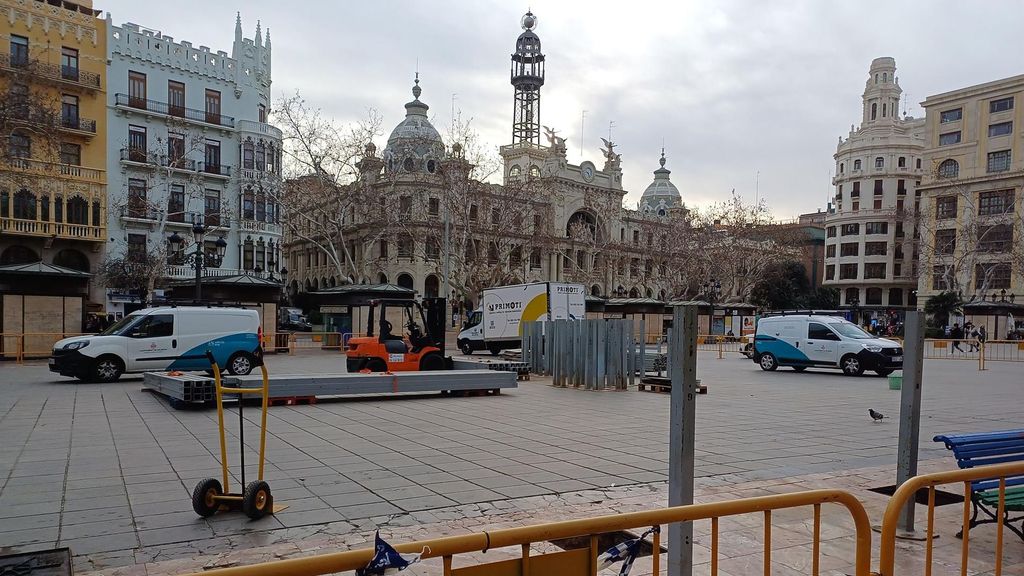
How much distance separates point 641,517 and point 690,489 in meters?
1.28

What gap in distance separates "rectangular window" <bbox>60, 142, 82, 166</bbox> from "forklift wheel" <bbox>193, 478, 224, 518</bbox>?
4133 centimetres

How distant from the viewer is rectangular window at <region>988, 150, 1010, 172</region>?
62.4 meters

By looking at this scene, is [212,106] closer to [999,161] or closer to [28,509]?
[28,509]

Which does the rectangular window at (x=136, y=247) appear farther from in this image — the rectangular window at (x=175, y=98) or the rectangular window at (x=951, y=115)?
the rectangular window at (x=951, y=115)

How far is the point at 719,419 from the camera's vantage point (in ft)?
39.5

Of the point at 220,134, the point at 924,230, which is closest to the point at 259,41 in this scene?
the point at 220,134

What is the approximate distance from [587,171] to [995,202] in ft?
122

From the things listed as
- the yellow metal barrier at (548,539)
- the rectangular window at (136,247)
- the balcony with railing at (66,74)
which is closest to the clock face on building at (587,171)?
the rectangular window at (136,247)

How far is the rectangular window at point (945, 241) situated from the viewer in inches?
2494

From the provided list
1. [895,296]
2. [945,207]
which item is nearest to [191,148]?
[945,207]

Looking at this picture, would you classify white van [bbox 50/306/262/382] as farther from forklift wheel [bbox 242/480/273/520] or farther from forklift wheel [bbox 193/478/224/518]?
forklift wheel [bbox 242/480/273/520]

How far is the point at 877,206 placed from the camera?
8288cm

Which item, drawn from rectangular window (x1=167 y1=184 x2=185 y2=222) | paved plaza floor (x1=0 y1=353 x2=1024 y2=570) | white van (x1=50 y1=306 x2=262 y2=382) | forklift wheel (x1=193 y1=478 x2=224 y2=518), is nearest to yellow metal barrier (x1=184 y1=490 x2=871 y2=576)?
paved plaza floor (x1=0 y1=353 x2=1024 y2=570)

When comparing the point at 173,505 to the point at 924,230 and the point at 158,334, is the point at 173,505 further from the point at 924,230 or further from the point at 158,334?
the point at 924,230
